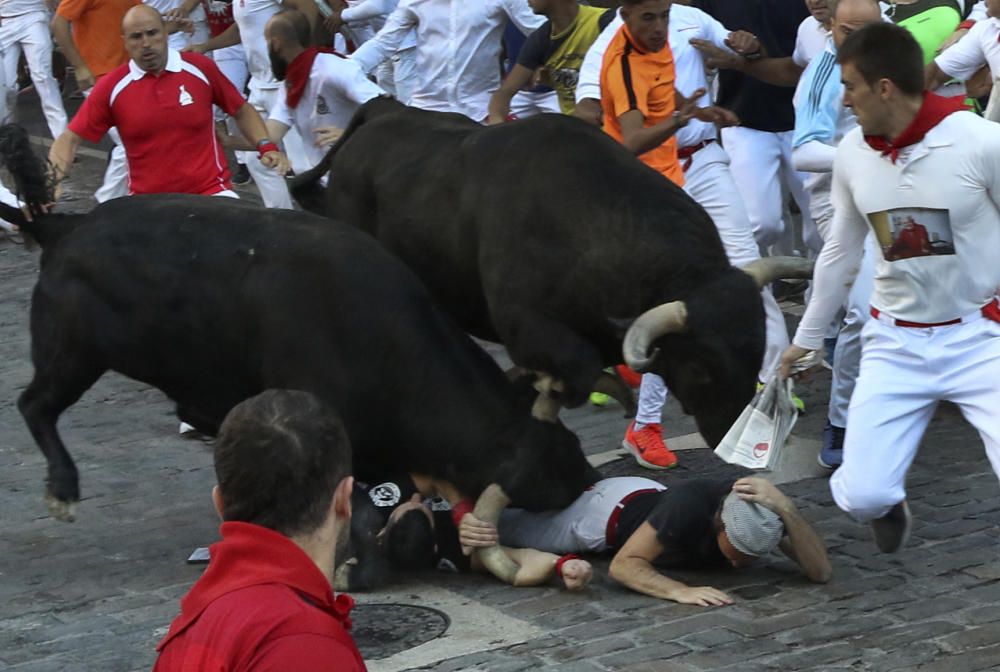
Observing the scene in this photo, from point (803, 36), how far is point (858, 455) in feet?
12.5

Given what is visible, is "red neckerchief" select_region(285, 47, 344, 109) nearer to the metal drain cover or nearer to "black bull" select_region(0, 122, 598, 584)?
"black bull" select_region(0, 122, 598, 584)

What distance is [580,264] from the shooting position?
A: 275 inches

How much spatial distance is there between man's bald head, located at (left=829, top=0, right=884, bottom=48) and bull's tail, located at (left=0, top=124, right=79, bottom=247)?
11.7 feet

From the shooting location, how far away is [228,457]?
10.1 feet

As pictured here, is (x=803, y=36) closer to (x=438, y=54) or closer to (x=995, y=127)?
(x=438, y=54)

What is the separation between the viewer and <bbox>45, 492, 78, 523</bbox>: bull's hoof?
734 cm

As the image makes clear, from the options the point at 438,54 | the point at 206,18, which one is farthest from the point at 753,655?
the point at 206,18

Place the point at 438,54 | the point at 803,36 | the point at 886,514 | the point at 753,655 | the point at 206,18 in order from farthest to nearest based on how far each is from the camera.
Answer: the point at 206,18, the point at 438,54, the point at 803,36, the point at 886,514, the point at 753,655

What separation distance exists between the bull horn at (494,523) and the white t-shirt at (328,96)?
3438 millimetres

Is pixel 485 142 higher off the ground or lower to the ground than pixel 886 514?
higher

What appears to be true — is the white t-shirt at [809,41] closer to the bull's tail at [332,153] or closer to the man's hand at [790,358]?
the bull's tail at [332,153]

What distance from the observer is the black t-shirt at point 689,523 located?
6582 mm

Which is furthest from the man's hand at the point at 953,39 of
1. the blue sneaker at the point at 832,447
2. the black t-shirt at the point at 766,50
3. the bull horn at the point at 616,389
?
the bull horn at the point at 616,389

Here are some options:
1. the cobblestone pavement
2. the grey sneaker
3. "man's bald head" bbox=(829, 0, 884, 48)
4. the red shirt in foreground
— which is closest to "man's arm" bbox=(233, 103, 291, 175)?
the cobblestone pavement
